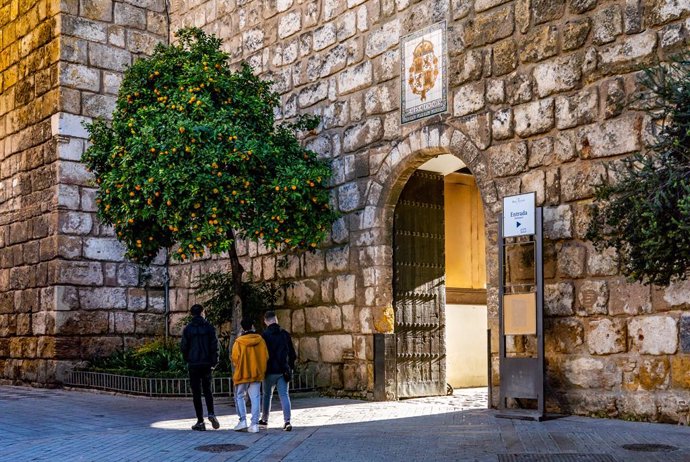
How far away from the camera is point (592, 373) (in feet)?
30.5

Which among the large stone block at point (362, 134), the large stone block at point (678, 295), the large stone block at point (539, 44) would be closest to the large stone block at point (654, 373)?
the large stone block at point (678, 295)

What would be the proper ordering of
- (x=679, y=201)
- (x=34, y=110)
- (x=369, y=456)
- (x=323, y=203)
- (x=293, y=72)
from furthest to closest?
(x=34, y=110), (x=293, y=72), (x=323, y=203), (x=369, y=456), (x=679, y=201)

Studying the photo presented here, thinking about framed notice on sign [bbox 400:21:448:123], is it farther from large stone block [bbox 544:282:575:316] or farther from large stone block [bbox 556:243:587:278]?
large stone block [bbox 544:282:575:316]

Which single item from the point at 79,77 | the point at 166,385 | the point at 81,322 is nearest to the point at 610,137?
the point at 166,385

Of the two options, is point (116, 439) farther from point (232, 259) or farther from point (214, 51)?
point (214, 51)

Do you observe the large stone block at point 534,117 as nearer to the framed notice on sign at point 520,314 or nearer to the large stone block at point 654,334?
the framed notice on sign at point 520,314

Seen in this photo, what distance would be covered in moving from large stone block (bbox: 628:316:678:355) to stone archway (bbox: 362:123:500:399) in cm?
288

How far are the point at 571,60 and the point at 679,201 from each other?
172 inches

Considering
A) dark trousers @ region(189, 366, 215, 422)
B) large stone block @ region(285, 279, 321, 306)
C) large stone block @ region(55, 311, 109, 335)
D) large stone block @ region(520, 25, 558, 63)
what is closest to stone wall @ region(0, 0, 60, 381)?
large stone block @ region(55, 311, 109, 335)

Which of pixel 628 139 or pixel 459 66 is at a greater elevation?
pixel 459 66

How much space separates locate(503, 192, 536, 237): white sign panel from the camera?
9.49m

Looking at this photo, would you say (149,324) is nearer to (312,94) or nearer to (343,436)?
(312,94)

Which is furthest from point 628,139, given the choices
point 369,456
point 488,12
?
point 369,456

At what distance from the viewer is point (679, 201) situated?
5.74 metres
